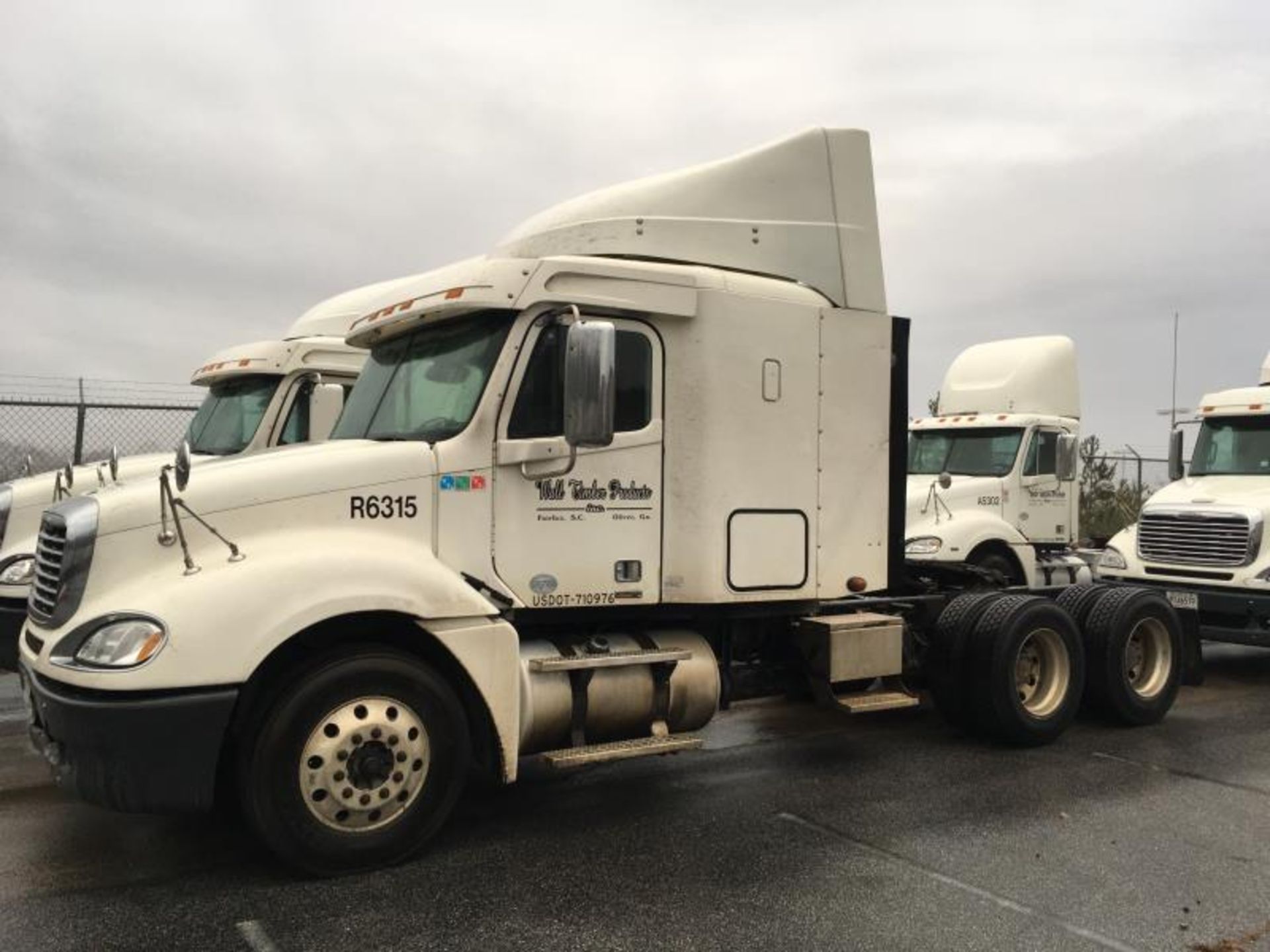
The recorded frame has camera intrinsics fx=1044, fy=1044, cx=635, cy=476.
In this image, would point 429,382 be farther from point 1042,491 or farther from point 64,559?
point 1042,491

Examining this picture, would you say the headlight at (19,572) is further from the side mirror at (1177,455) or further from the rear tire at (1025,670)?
the side mirror at (1177,455)

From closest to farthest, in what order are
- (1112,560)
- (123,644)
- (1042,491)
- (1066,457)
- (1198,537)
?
(123,644) → (1198,537) → (1112,560) → (1066,457) → (1042,491)

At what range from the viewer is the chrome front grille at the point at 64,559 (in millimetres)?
4316

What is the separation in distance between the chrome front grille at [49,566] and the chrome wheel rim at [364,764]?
4.14ft

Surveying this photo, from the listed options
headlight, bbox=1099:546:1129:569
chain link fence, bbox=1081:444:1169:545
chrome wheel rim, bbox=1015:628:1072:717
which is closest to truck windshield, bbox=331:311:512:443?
chrome wheel rim, bbox=1015:628:1072:717

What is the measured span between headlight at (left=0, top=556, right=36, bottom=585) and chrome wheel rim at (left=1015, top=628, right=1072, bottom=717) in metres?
6.54

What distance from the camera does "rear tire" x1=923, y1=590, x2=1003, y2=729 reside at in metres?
6.81

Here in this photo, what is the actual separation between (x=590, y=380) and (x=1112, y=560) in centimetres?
789

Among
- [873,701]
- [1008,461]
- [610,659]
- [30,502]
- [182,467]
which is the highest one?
[1008,461]

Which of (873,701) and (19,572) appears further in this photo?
(19,572)

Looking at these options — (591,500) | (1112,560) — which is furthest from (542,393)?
(1112,560)

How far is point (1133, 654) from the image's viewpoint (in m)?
7.79

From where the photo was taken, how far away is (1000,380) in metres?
13.4

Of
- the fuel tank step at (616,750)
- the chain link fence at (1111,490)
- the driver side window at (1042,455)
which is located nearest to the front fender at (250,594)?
the fuel tank step at (616,750)
